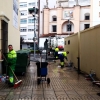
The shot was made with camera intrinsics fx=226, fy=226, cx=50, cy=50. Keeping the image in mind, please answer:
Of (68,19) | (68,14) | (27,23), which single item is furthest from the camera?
(27,23)

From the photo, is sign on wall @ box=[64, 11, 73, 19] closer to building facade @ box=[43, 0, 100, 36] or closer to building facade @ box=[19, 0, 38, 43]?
building facade @ box=[43, 0, 100, 36]

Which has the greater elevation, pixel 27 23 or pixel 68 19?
pixel 27 23

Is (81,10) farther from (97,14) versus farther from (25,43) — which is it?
(25,43)

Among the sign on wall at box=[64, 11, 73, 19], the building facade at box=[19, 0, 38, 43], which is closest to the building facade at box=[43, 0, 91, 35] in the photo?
the sign on wall at box=[64, 11, 73, 19]

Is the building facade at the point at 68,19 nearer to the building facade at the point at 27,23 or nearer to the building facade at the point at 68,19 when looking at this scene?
the building facade at the point at 68,19

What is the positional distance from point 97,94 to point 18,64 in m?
5.81

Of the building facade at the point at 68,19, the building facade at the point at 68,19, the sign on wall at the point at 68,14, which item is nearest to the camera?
the building facade at the point at 68,19

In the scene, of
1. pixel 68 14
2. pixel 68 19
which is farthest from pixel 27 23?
pixel 68 19

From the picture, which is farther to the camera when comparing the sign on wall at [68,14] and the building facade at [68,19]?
the sign on wall at [68,14]

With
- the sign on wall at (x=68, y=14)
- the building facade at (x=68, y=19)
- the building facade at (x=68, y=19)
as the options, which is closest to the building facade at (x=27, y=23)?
the building facade at (x=68, y=19)

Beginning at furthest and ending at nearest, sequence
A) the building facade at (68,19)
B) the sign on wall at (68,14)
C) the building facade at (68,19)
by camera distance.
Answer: the sign on wall at (68,14) → the building facade at (68,19) → the building facade at (68,19)

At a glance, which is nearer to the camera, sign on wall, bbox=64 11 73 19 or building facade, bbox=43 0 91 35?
building facade, bbox=43 0 91 35

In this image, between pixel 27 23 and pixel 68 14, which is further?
pixel 27 23

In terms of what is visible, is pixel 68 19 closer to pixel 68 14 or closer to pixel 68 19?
pixel 68 19
